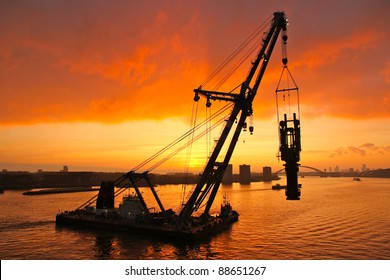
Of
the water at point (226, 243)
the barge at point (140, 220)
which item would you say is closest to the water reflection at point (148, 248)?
the water at point (226, 243)

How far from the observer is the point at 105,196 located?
5912 cm

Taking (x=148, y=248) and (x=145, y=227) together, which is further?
(x=145, y=227)

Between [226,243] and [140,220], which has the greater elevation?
[140,220]

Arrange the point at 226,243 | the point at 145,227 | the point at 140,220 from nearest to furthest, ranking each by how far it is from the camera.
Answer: the point at 226,243 → the point at 145,227 → the point at 140,220

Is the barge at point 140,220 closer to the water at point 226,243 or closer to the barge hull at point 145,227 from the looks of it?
the barge hull at point 145,227

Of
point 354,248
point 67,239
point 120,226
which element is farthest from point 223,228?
point 67,239

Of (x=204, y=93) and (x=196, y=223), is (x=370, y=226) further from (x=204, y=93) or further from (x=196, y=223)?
(x=204, y=93)

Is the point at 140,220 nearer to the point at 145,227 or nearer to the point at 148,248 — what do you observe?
the point at 145,227

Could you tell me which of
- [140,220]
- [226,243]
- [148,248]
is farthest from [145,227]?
[226,243]

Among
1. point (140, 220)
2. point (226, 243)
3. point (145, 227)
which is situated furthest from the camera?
point (140, 220)

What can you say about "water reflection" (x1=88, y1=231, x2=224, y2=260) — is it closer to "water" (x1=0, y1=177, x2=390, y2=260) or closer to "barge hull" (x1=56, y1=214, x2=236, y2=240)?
"water" (x1=0, y1=177, x2=390, y2=260)

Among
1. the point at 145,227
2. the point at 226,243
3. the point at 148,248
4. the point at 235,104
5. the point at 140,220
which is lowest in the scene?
the point at 226,243

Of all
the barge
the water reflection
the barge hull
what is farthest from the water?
the barge

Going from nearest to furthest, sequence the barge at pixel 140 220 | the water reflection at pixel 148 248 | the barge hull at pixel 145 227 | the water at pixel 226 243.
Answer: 1. the water reflection at pixel 148 248
2. the water at pixel 226 243
3. the barge hull at pixel 145 227
4. the barge at pixel 140 220
